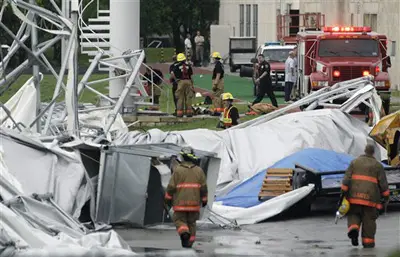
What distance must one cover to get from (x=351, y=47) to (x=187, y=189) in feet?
69.5

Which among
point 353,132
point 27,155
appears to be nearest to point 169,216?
point 27,155

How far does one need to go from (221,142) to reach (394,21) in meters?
27.7

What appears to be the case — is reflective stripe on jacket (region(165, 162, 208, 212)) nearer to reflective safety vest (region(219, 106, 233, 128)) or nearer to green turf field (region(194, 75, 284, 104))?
reflective safety vest (region(219, 106, 233, 128))

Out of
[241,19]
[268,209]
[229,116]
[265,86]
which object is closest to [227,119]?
[229,116]

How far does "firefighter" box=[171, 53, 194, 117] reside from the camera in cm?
3359

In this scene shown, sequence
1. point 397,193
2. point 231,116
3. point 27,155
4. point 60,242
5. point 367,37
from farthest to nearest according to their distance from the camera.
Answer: point 367,37
point 231,116
point 397,193
point 27,155
point 60,242

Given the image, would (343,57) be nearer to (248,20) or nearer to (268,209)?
(268,209)

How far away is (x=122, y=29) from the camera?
34531mm

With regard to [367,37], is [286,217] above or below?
below

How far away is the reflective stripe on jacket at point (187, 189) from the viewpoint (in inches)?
611

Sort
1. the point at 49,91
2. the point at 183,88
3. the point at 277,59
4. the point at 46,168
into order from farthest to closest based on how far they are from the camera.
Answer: the point at 277,59, the point at 49,91, the point at 183,88, the point at 46,168

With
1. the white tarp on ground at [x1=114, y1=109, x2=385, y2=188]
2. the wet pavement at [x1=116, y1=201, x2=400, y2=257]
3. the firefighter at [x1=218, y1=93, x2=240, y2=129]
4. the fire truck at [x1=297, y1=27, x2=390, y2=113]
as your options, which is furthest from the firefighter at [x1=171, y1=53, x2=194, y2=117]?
the wet pavement at [x1=116, y1=201, x2=400, y2=257]

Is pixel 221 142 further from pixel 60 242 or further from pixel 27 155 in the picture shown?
pixel 60 242

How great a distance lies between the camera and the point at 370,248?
52.3 feet
